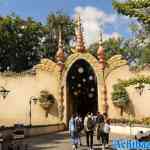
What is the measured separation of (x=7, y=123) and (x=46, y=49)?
16388mm

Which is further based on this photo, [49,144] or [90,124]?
[49,144]

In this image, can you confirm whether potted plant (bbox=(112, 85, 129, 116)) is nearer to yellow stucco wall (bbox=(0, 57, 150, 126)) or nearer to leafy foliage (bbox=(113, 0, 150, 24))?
yellow stucco wall (bbox=(0, 57, 150, 126))

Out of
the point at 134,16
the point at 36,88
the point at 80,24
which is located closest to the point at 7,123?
the point at 36,88

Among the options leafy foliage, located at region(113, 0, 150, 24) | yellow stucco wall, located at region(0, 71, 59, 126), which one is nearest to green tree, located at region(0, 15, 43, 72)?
yellow stucco wall, located at region(0, 71, 59, 126)

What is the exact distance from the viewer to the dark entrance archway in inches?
1147

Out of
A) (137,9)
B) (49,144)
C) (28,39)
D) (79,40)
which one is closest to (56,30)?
(28,39)

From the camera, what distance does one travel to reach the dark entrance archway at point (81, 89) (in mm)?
29125

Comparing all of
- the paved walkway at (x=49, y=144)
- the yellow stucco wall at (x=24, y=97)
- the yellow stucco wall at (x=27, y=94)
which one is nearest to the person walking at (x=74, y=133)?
the paved walkway at (x=49, y=144)

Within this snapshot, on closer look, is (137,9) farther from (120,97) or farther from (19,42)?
(19,42)

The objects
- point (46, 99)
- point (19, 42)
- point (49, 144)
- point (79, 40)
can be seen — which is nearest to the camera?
point (49, 144)

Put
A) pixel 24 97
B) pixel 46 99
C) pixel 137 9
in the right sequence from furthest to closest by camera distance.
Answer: pixel 24 97 → pixel 46 99 → pixel 137 9

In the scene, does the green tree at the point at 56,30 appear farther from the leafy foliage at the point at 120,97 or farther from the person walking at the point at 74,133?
the person walking at the point at 74,133

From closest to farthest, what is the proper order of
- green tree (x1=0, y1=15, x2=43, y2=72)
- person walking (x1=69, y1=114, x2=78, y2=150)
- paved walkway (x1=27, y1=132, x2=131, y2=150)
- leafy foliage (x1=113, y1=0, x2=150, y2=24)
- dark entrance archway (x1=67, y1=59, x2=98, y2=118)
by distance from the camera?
1. leafy foliage (x1=113, y1=0, x2=150, y2=24)
2. person walking (x1=69, y1=114, x2=78, y2=150)
3. paved walkway (x1=27, y1=132, x2=131, y2=150)
4. dark entrance archway (x1=67, y1=59, x2=98, y2=118)
5. green tree (x1=0, y1=15, x2=43, y2=72)

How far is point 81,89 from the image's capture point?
29.9 meters
